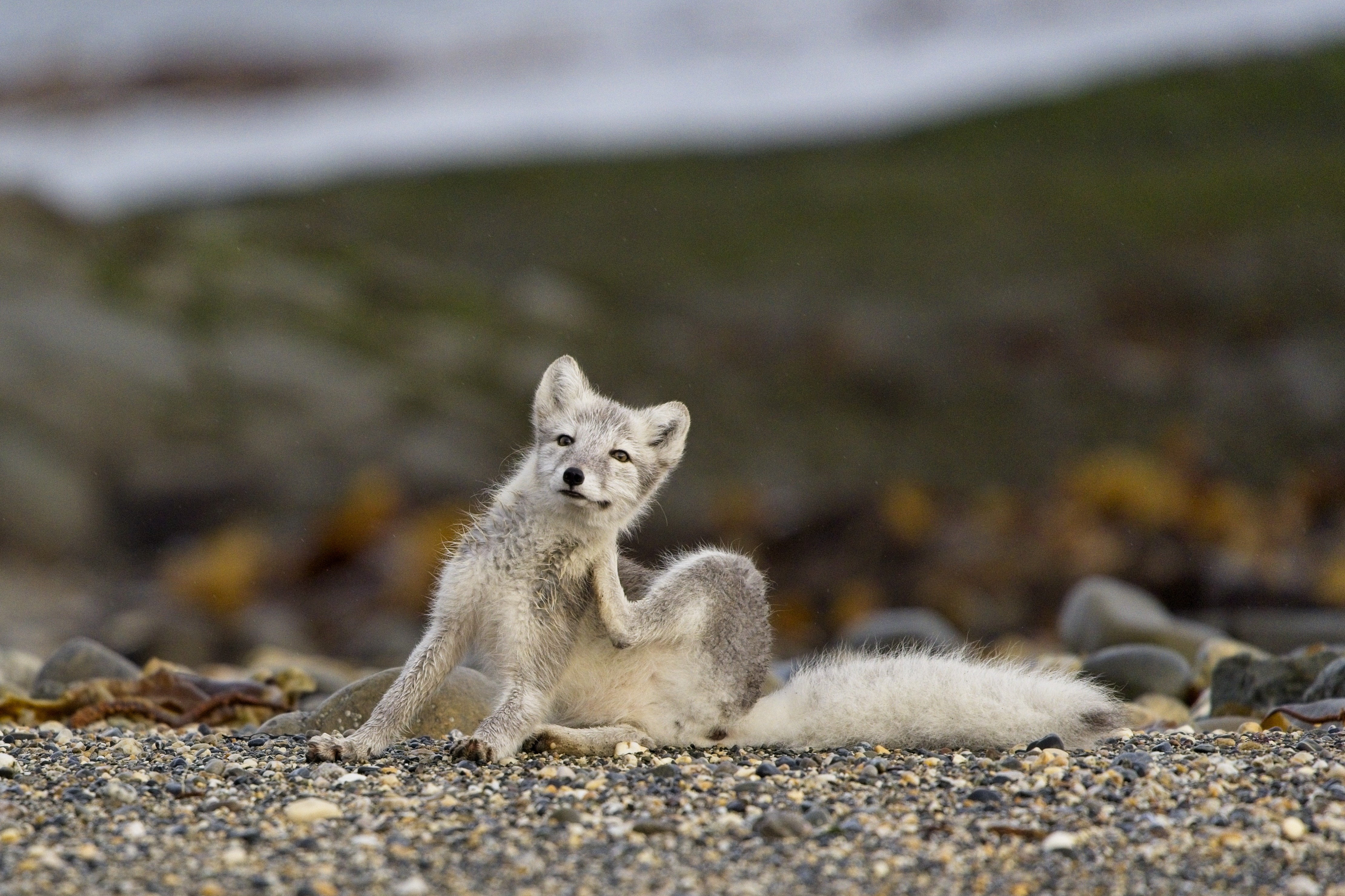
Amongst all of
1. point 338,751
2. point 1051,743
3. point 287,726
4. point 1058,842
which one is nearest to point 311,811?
point 338,751

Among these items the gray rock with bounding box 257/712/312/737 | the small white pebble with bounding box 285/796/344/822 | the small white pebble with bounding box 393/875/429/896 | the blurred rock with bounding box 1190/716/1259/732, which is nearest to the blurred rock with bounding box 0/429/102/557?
the gray rock with bounding box 257/712/312/737

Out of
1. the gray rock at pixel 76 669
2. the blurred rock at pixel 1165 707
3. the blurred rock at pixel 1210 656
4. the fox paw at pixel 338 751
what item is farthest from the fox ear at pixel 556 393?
the blurred rock at pixel 1210 656

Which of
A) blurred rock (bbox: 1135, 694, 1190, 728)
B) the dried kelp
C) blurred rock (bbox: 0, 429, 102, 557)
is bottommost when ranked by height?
the dried kelp

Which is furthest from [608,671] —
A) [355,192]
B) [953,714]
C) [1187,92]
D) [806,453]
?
[1187,92]

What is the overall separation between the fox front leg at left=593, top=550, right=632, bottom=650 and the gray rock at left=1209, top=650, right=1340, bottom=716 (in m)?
3.27

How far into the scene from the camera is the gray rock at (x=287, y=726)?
627 centimetres

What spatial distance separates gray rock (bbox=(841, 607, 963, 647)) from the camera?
905cm

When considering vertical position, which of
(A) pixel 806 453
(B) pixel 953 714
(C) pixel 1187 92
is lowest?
(B) pixel 953 714

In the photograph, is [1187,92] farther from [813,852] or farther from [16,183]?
[813,852]

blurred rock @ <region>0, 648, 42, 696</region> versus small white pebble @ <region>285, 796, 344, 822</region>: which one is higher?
blurred rock @ <region>0, 648, 42, 696</region>

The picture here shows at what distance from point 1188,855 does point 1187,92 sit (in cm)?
2293

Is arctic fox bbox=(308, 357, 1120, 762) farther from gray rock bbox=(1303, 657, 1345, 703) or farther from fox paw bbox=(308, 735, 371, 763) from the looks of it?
gray rock bbox=(1303, 657, 1345, 703)

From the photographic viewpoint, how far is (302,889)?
4.06 meters

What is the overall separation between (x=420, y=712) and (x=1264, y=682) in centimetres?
404
